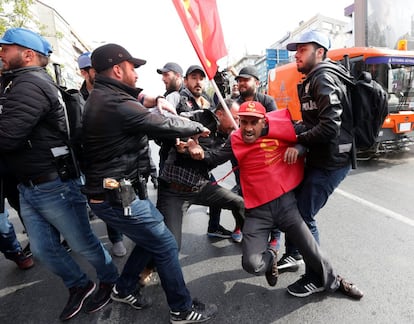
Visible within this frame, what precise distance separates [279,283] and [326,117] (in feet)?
4.65

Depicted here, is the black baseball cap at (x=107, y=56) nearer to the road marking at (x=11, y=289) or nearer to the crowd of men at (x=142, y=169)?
the crowd of men at (x=142, y=169)

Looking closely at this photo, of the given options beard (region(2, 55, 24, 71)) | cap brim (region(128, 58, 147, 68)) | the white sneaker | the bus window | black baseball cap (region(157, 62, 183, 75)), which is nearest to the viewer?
cap brim (region(128, 58, 147, 68))

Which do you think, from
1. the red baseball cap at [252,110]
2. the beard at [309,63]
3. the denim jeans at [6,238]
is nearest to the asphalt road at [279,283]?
the denim jeans at [6,238]

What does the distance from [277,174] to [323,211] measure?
212 centimetres

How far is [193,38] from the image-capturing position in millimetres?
2318

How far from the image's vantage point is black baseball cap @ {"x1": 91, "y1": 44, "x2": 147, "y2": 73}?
1.78m

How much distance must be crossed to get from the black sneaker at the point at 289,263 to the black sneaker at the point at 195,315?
0.79 meters

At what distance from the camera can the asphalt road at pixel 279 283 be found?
2111 mm

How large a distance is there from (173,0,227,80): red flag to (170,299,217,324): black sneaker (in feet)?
5.82

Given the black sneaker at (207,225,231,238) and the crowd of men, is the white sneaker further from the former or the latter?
the black sneaker at (207,225,231,238)

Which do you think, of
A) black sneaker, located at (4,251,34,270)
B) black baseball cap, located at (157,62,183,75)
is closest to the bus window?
black baseball cap, located at (157,62,183,75)

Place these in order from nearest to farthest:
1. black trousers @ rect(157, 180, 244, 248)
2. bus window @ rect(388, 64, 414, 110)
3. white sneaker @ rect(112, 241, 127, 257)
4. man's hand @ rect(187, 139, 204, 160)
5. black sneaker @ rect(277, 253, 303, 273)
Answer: man's hand @ rect(187, 139, 204, 160) < black trousers @ rect(157, 180, 244, 248) < black sneaker @ rect(277, 253, 303, 273) < white sneaker @ rect(112, 241, 127, 257) < bus window @ rect(388, 64, 414, 110)

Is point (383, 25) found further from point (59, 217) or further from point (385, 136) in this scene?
point (59, 217)

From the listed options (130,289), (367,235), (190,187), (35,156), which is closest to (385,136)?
(367,235)
